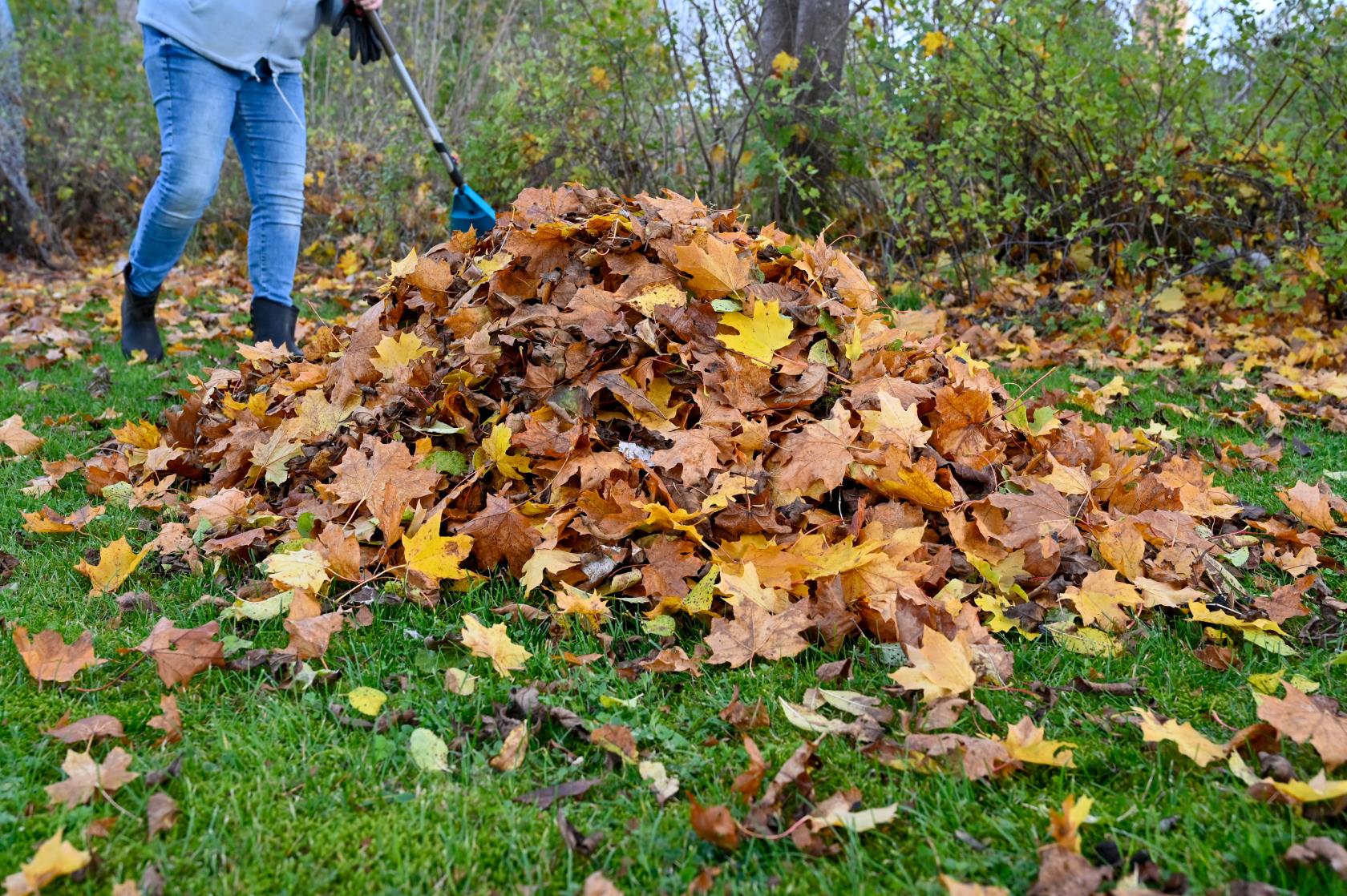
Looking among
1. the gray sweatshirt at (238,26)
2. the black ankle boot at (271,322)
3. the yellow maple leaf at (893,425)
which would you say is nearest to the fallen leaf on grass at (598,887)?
the yellow maple leaf at (893,425)

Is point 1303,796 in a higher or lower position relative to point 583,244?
lower

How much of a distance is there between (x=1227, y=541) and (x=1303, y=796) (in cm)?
124

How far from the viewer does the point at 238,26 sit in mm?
3314

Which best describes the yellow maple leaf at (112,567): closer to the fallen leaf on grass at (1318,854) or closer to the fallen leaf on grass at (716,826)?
the fallen leaf on grass at (716,826)

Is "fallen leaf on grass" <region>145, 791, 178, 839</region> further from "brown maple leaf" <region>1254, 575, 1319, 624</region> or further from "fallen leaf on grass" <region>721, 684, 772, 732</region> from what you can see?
"brown maple leaf" <region>1254, 575, 1319, 624</region>

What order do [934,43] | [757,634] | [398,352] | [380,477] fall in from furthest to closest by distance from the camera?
1. [934,43]
2. [398,352]
3. [380,477]
4. [757,634]

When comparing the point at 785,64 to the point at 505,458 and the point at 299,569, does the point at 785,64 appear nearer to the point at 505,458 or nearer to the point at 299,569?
the point at 505,458

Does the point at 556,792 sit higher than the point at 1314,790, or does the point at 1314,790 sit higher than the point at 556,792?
the point at 1314,790

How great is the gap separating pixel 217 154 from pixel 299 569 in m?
2.15

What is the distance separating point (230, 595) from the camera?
2.08 metres

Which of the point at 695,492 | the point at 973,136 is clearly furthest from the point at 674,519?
the point at 973,136

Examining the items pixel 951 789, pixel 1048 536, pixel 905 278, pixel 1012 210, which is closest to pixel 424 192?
pixel 905 278

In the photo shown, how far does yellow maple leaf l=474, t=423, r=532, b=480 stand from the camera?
2293 mm

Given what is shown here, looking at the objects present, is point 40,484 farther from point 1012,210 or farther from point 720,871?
point 1012,210
